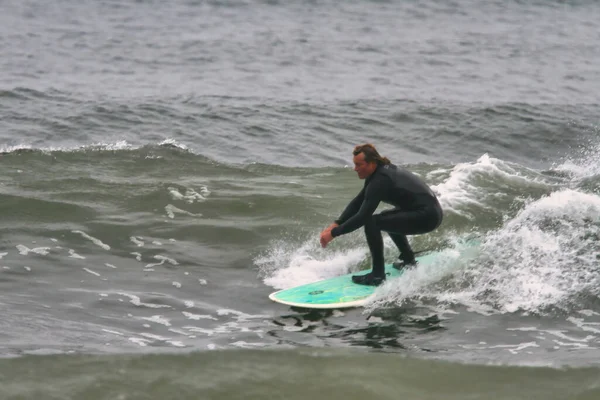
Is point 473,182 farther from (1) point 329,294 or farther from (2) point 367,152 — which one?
(1) point 329,294

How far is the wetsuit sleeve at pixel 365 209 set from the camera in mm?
8820

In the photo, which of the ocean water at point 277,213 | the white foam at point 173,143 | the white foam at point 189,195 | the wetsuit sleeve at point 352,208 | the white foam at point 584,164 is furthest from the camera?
the white foam at point 173,143

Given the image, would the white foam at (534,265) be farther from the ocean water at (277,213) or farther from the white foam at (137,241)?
the white foam at (137,241)

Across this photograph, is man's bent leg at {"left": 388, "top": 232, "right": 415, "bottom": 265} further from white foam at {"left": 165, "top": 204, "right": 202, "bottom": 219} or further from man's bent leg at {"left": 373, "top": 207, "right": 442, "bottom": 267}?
white foam at {"left": 165, "top": 204, "right": 202, "bottom": 219}

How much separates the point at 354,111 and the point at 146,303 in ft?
39.0

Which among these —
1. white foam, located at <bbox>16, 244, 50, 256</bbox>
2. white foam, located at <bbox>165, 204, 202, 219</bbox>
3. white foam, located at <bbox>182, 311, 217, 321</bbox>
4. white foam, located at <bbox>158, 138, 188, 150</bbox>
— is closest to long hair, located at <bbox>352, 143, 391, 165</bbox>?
white foam, located at <bbox>182, 311, 217, 321</bbox>

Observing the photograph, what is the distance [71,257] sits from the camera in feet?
33.1

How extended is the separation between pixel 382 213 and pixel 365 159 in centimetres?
74

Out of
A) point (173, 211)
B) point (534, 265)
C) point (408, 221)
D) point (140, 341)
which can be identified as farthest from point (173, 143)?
point (140, 341)

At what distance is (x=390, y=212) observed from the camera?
9172 millimetres

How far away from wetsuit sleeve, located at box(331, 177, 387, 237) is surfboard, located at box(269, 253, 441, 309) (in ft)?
2.13

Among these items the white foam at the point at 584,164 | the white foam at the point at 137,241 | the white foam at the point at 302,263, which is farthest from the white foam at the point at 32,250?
the white foam at the point at 584,164

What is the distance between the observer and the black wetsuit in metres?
8.85

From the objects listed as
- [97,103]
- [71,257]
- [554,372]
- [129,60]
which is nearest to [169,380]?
[554,372]
